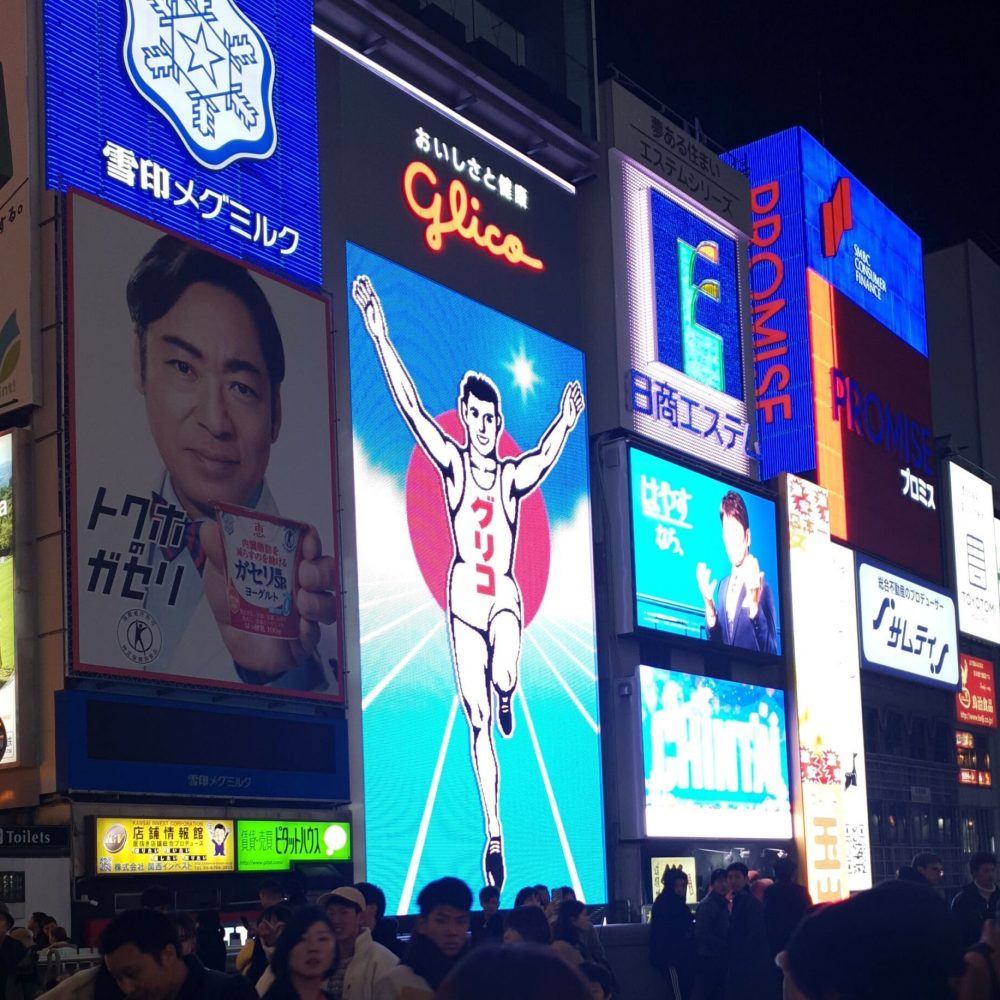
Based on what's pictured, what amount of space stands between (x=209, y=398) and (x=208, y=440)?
42cm

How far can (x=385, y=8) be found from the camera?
1841cm

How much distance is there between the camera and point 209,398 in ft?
49.8

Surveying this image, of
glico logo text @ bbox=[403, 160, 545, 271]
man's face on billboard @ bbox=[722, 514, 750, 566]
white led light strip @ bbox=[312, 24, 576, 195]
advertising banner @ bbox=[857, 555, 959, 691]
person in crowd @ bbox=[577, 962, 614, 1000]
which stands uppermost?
white led light strip @ bbox=[312, 24, 576, 195]

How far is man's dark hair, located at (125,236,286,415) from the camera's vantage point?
48.1 feet

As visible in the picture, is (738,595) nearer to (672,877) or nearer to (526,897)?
(672,877)

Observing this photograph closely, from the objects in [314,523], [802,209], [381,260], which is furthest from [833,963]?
[802,209]

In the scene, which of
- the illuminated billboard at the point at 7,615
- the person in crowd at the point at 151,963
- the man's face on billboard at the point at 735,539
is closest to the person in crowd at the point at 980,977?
the person in crowd at the point at 151,963

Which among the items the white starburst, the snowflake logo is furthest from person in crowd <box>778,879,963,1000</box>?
the white starburst

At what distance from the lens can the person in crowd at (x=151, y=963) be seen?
176 inches

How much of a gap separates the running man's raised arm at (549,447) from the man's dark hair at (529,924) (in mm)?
11596

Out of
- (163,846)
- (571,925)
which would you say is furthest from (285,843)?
(571,925)

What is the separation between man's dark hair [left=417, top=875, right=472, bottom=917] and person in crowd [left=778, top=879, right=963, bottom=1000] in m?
3.40

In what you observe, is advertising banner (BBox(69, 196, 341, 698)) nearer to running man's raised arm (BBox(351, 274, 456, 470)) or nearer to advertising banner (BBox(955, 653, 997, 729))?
running man's raised arm (BBox(351, 274, 456, 470))

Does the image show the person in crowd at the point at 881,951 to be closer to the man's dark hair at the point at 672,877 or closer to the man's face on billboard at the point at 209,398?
the man's dark hair at the point at 672,877
